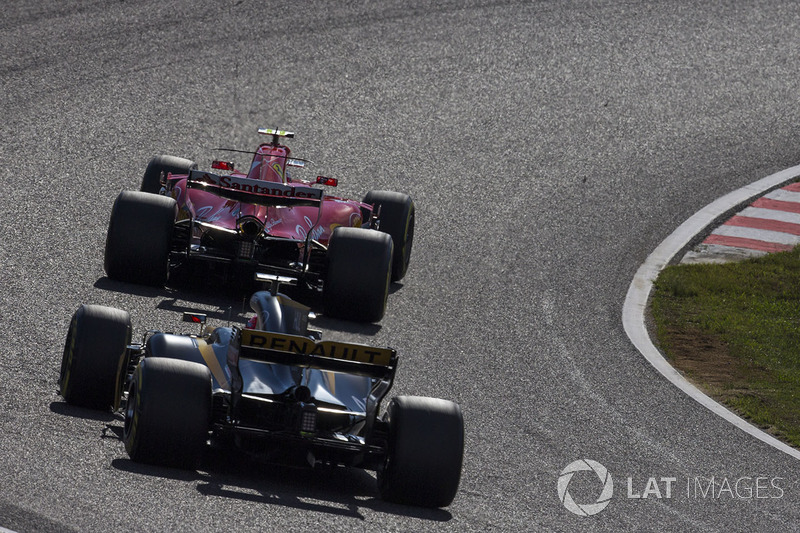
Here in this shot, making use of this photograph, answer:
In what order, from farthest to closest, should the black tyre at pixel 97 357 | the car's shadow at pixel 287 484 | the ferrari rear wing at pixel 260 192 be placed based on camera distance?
the ferrari rear wing at pixel 260 192
the black tyre at pixel 97 357
the car's shadow at pixel 287 484

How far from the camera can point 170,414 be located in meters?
7.95

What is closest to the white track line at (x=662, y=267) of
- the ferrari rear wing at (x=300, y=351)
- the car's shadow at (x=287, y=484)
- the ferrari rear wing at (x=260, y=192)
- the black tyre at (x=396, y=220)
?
the black tyre at (x=396, y=220)

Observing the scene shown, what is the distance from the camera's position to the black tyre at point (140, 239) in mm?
12914

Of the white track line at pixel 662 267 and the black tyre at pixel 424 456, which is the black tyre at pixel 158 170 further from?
the black tyre at pixel 424 456

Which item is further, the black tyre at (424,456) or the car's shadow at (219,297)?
the car's shadow at (219,297)

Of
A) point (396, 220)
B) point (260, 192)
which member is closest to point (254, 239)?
point (260, 192)

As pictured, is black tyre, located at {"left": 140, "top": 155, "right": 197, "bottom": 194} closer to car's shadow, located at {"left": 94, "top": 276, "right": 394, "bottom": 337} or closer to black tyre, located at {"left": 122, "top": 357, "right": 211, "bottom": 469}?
car's shadow, located at {"left": 94, "top": 276, "right": 394, "bottom": 337}

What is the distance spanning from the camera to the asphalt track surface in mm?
8625

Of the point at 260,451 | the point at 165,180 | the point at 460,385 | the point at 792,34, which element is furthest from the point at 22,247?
the point at 792,34

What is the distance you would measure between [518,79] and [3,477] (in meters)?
16.1

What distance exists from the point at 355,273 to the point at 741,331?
4637mm

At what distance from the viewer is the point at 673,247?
1741 centimetres

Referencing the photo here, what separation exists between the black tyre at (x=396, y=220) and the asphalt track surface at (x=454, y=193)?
33 centimetres

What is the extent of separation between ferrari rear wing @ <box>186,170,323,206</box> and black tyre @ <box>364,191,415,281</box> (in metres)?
1.47
